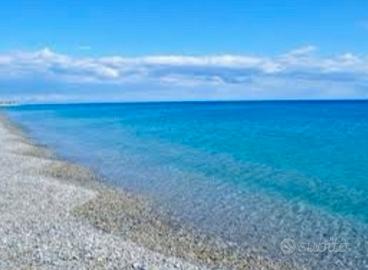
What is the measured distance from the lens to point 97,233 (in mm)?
17484

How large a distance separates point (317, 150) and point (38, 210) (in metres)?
36.2

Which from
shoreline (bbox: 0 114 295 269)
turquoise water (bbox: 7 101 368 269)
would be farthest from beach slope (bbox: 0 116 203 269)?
turquoise water (bbox: 7 101 368 269)

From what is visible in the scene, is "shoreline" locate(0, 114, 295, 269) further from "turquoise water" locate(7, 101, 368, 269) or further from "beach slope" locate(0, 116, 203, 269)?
"turquoise water" locate(7, 101, 368, 269)

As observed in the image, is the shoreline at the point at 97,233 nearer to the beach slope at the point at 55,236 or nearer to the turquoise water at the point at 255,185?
the beach slope at the point at 55,236

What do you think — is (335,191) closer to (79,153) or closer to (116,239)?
(116,239)

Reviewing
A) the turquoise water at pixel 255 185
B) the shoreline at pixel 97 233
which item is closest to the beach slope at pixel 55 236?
the shoreline at pixel 97 233

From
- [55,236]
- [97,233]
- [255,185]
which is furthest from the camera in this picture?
[255,185]

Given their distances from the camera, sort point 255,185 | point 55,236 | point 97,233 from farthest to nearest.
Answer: point 255,185 < point 97,233 < point 55,236

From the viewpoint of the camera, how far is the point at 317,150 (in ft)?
171

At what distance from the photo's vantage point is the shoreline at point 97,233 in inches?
556

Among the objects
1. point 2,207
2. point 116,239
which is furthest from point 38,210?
point 116,239

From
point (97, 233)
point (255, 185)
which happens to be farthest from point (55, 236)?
point (255, 185)

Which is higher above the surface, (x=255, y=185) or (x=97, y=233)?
(x=97, y=233)

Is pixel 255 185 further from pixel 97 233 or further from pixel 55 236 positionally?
pixel 55 236
